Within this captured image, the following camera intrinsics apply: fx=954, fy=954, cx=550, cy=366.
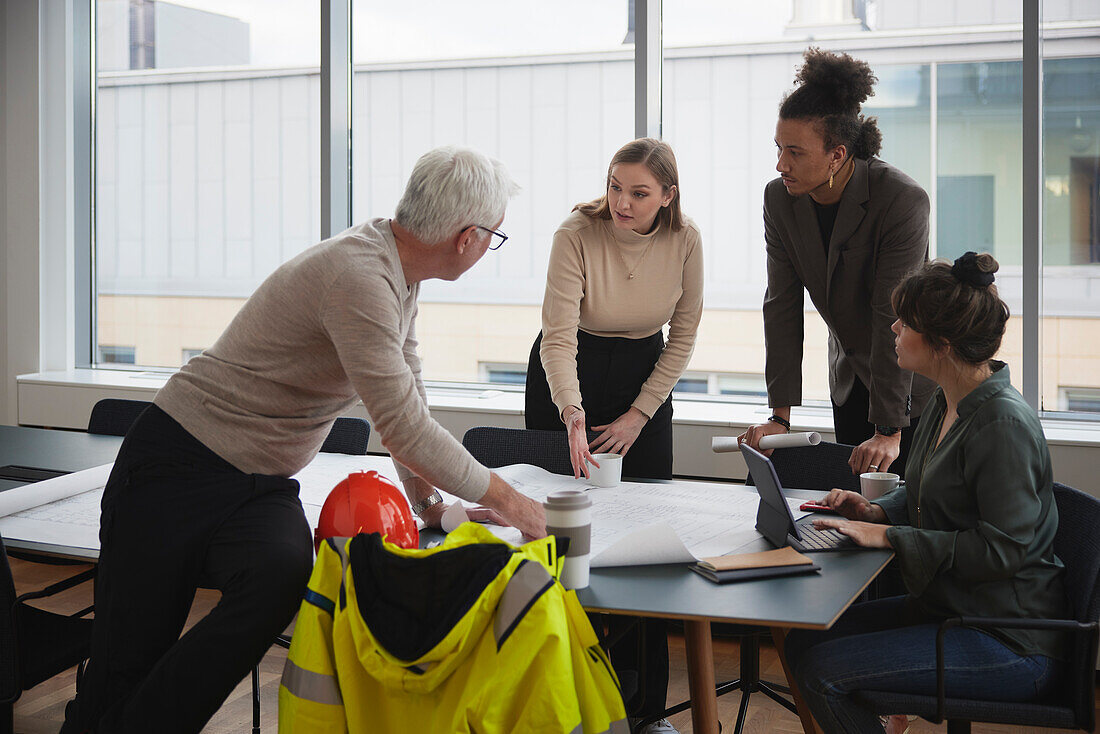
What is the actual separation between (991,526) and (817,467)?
82 cm

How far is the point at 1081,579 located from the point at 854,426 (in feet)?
3.04

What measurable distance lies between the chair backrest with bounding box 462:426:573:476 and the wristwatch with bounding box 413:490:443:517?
628 mm

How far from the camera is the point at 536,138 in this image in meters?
4.30

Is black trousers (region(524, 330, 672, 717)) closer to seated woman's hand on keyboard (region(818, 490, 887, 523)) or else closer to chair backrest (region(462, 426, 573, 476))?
chair backrest (region(462, 426, 573, 476))

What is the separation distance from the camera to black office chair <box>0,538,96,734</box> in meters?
1.87

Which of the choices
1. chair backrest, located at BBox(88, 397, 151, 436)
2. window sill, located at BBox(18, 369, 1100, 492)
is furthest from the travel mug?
chair backrest, located at BBox(88, 397, 151, 436)

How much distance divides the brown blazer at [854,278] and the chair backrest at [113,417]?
210 centimetres

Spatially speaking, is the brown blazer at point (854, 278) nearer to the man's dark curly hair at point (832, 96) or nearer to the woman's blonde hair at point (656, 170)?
the man's dark curly hair at point (832, 96)

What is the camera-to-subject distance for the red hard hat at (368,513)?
166 cm

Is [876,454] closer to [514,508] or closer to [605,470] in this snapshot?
[605,470]

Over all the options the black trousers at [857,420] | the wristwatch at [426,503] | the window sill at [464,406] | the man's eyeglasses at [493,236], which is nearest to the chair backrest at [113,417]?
the window sill at [464,406]

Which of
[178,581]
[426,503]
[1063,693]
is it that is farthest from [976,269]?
[178,581]

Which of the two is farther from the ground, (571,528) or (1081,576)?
(571,528)

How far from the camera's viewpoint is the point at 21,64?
4.81 metres
